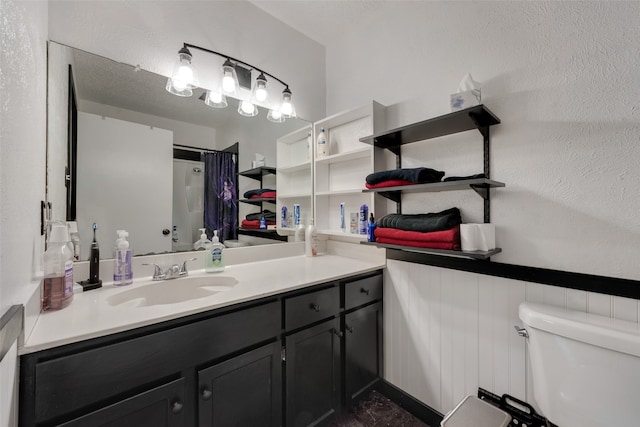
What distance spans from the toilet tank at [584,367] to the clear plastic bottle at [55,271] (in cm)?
174

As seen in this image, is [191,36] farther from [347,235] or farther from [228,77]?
[347,235]

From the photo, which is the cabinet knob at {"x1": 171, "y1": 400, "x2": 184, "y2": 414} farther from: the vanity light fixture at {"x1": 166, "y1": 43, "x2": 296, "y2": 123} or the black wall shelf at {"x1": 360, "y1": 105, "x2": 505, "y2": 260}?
the vanity light fixture at {"x1": 166, "y1": 43, "x2": 296, "y2": 123}

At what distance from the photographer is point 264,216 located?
1914mm

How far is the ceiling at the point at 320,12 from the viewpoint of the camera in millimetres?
1731

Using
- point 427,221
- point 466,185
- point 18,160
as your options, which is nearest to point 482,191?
point 466,185

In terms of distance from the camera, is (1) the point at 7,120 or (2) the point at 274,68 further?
(2) the point at 274,68

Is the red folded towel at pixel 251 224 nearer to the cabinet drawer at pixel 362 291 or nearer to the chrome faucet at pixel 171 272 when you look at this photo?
the chrome faucet at pixel 171 272

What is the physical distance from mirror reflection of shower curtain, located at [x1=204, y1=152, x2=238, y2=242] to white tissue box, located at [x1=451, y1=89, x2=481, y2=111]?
1.30 meters

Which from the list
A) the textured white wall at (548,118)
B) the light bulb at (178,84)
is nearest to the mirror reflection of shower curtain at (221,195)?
the light bulb at (178,84)

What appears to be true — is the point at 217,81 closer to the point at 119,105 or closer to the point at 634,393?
the point at 119,105

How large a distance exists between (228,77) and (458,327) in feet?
6.35

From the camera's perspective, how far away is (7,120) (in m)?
0.58

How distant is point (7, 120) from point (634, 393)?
183 cm

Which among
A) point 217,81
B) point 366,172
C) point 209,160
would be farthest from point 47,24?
point 366,172
